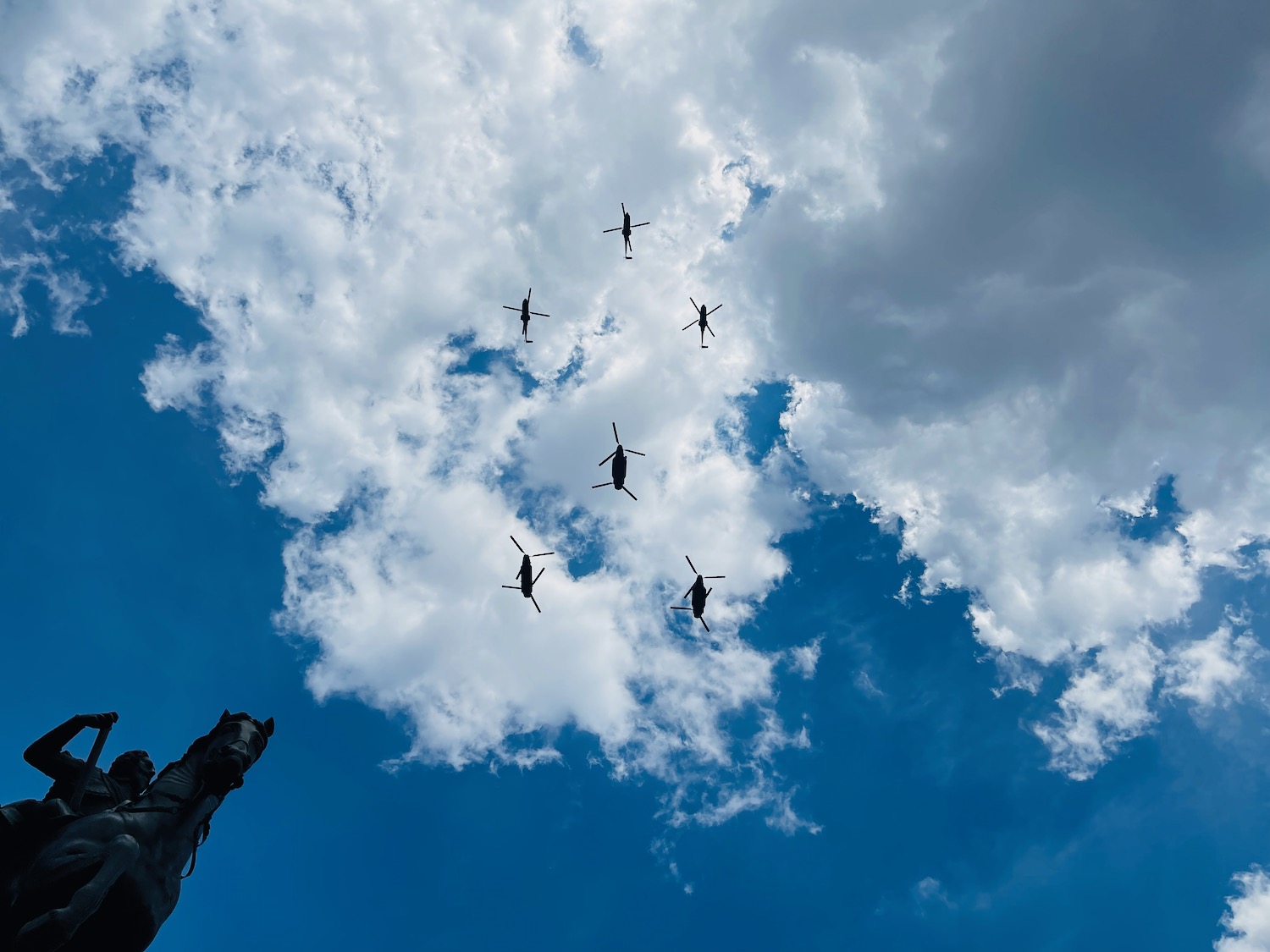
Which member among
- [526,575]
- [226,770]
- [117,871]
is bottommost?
[117,871]

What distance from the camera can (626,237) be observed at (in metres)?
58.8

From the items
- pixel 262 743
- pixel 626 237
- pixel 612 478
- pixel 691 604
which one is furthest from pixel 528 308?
pixel 262 743

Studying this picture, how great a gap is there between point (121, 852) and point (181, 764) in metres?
5.01

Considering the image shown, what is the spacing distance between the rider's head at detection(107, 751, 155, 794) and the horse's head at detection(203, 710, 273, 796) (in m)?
4.49

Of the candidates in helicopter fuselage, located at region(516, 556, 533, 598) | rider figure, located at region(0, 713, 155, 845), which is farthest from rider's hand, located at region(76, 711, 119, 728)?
helicopter fuselage, located at region(516, 556, 533, 598)

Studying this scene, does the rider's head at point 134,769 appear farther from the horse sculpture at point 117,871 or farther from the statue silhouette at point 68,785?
the horse sculpture at point 117,871

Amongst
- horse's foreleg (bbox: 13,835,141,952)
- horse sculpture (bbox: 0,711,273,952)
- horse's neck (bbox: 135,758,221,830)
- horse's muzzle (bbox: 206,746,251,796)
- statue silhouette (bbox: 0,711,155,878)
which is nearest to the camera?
horse's foreleg (bbox: 13,835,141,952)

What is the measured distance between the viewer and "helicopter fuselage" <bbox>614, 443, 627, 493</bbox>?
47.5 meters

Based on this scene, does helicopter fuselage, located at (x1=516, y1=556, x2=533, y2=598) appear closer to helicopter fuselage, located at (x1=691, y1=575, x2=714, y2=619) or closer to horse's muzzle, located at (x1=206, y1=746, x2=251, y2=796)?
helicopter fuselage, located at (x1=691, y1=575, x2=714, y2=619)

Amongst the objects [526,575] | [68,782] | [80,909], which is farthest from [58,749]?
[526,575]

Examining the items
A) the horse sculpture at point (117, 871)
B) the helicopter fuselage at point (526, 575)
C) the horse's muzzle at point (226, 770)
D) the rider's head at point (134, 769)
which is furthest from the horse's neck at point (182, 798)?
the helicopter fuselage at point (526, 575)

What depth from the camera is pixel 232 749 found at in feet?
77.8

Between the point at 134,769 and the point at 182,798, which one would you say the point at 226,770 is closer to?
the point at 182,798

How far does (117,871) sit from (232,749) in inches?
180
